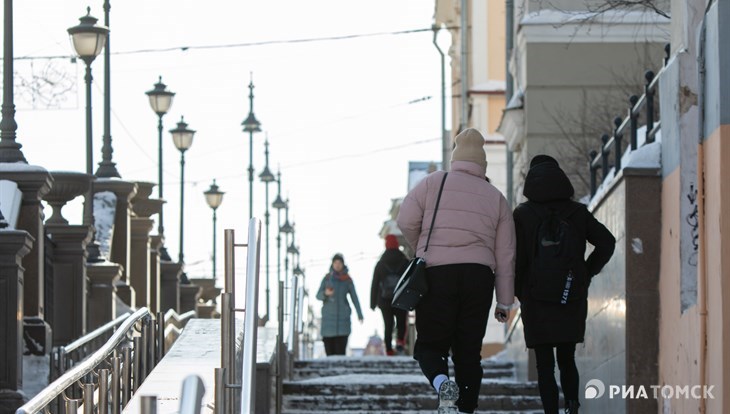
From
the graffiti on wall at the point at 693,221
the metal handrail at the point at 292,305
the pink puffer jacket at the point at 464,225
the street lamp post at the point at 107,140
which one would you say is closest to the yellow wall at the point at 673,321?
the graffiti on wall at the point at 693,221

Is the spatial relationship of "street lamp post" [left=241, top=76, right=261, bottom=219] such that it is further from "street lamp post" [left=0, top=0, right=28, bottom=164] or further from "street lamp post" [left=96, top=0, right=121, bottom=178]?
"street lamp post" [left=0, top=0, right=28, bottom=164]

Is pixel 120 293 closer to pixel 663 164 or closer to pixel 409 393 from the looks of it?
pixel 409 393

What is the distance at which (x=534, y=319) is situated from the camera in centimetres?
1177

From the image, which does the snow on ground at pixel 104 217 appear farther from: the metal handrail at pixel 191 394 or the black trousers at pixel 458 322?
the metal handrail at pixel 191 394

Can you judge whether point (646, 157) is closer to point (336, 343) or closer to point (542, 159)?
point (542, 159)

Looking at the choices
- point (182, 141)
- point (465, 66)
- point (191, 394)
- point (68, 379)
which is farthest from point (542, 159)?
point (465, 66)

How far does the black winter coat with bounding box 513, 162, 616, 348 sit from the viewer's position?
11.7m

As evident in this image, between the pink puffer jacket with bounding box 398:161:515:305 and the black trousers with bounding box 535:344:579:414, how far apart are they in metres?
0.43

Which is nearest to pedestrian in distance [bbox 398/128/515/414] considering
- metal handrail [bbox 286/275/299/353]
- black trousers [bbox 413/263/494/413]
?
black trousers [bbox 413/263/494/413]

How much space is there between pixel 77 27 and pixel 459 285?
13428 mm

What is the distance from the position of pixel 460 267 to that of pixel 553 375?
0.89 m

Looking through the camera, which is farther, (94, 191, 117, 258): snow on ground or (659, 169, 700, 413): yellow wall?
(94, 191, 117, 258): snow on ground

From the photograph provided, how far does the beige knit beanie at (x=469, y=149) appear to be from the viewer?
39.3 ft

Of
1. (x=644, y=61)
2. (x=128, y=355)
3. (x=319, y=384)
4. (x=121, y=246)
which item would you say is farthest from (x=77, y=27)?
(x=128, y=355)
